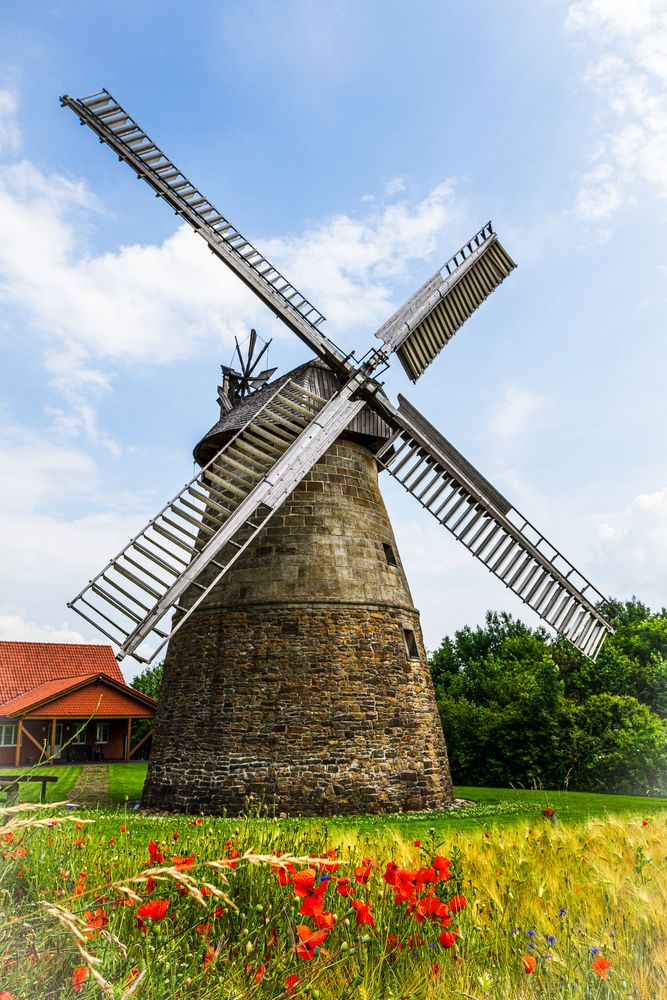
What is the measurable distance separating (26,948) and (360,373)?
43.8 feet

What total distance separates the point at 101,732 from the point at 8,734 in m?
3.79

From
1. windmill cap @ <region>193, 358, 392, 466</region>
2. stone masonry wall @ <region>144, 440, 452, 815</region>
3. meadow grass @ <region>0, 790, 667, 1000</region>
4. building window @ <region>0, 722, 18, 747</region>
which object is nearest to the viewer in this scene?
meadow grass @ <region>0, 790, 667, 1000</region>

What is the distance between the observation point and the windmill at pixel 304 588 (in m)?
12.9

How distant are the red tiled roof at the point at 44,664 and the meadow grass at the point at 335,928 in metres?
29.4

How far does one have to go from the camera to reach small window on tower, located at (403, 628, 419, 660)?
1503 cm

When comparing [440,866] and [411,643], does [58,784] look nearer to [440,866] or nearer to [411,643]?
[411,643]

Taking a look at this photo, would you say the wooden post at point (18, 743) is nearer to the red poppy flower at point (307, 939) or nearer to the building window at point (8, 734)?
the building window at point (8, 734)

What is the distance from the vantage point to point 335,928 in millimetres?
3568

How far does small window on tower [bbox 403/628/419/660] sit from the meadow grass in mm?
9743

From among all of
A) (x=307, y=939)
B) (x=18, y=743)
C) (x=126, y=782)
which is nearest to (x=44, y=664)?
(x=18, y=743)

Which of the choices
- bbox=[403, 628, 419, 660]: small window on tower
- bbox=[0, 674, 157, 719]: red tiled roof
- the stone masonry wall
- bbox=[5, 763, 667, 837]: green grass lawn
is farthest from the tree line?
bbox=[0, 674, 157, 719]: red tiled roof

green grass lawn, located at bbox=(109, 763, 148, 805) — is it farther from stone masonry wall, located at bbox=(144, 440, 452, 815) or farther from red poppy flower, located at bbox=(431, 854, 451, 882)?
red poppy flower, located at bbox=(431, 854, 451, 882)

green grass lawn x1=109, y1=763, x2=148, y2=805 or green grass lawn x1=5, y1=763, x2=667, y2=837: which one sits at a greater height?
green grass lawn x1=109, y1=763, x2=148, y2=805

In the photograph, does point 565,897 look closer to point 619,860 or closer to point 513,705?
point 619,860
